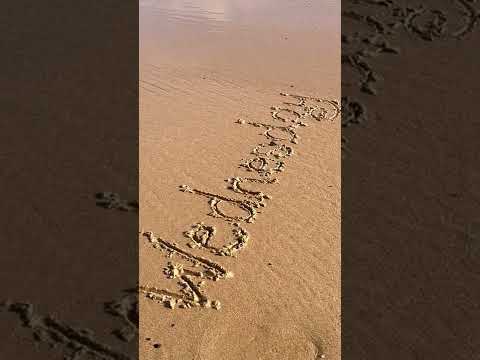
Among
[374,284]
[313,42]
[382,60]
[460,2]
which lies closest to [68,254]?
[374,284]

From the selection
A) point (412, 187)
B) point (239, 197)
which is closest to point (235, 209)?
point (239, 197)

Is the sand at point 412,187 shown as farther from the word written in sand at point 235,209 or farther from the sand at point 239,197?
the word written in sand at point 235,209

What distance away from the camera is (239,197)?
199 inches

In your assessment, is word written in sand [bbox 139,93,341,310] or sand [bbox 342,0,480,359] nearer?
sand [bbox 342,0,480,359]

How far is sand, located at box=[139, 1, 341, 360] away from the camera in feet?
12.1

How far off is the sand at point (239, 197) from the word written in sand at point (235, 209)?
11 mm

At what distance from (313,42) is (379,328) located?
6122mm

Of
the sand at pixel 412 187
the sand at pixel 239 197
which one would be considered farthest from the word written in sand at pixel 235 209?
the sand at pixel 412 187

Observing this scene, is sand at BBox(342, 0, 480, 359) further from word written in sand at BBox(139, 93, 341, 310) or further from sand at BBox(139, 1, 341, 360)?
word written in sand at BBox(139, 93, 341, 310)

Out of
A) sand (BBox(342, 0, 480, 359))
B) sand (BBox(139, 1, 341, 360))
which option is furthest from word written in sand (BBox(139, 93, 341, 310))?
sand (BBox(342, 0, 480, 359))

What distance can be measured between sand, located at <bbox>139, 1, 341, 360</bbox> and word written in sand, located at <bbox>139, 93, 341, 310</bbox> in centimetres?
1

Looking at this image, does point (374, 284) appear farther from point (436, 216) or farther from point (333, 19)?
point (333, 19)

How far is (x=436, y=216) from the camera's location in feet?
15.4

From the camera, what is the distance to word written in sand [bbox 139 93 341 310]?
13.1 ft
